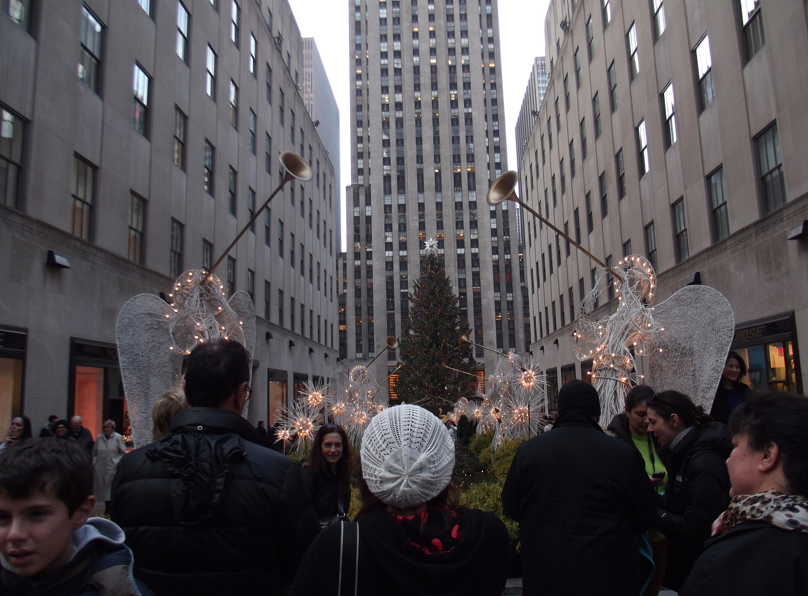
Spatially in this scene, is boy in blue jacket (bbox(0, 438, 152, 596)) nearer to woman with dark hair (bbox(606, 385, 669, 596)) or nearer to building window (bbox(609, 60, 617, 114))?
woman with dark hair (bbox(606, 385, 669, 596))

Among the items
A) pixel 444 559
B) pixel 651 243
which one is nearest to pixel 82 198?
pixel 444 559

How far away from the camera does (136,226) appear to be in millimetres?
17438

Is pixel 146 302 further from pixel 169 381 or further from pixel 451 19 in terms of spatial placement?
pixel 451 19

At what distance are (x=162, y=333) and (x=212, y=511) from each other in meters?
9.33

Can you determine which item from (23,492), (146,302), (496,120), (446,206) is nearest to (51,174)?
(146,302)

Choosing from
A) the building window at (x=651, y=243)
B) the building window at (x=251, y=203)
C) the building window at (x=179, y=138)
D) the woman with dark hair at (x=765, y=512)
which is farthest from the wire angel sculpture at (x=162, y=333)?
the building window at (x=251, y=203)

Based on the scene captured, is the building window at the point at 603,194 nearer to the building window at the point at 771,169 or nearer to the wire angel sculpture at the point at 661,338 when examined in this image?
the building window at the point at 771,169

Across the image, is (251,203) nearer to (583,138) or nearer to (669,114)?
(583,138)

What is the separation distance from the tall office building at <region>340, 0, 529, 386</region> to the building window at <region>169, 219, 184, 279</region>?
200 feet

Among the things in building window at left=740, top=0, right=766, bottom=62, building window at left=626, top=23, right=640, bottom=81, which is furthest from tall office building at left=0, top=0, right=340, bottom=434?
building window at left=626, top=23, right=640, bottom=81

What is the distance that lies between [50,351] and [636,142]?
21.3 metres

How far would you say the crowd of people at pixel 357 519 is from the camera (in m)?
1.93

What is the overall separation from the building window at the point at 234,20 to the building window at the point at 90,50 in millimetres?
12823

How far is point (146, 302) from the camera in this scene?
10.7 meters
